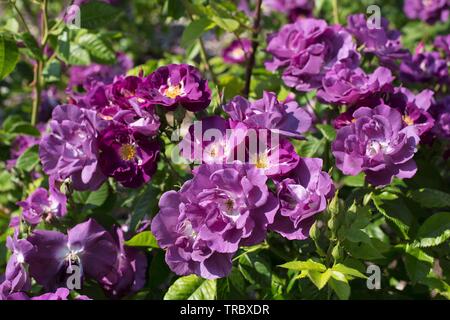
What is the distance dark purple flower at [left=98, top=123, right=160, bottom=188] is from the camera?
58.7 inches

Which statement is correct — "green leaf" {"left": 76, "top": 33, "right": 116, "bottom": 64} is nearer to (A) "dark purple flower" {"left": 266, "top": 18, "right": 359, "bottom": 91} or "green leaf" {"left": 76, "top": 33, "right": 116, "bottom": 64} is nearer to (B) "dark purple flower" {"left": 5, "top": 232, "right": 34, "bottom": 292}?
(A) "dark purple flower" {"left": 266, "top": 18, "right": 359, "bottom": 91}

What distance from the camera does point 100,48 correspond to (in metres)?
2.08

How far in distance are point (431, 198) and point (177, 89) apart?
681 mm

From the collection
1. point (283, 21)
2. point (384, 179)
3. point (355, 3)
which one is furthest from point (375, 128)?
point (355, 3)

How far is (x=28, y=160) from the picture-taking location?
6.48ft

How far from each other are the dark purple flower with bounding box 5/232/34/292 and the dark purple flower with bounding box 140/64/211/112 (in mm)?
439

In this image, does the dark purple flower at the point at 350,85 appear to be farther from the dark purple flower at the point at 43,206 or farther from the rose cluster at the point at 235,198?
the dark purple flower at the point at 43,206

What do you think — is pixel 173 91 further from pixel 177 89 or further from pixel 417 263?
pixel 417 263

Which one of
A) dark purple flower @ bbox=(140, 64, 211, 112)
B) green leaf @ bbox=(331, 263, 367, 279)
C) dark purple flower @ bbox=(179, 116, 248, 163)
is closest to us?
green leaf @ bbox=(331, 263, 367, 279)

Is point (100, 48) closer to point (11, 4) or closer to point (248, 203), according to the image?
point (11, 4)

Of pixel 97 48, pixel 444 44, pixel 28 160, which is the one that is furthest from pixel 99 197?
pixel 444 44

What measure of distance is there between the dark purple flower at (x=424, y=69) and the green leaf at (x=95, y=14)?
925 millimetres

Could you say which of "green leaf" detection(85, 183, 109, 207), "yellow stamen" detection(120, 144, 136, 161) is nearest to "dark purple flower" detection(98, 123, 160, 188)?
"yellow stamen" detection(120, 144, 136, 161)
